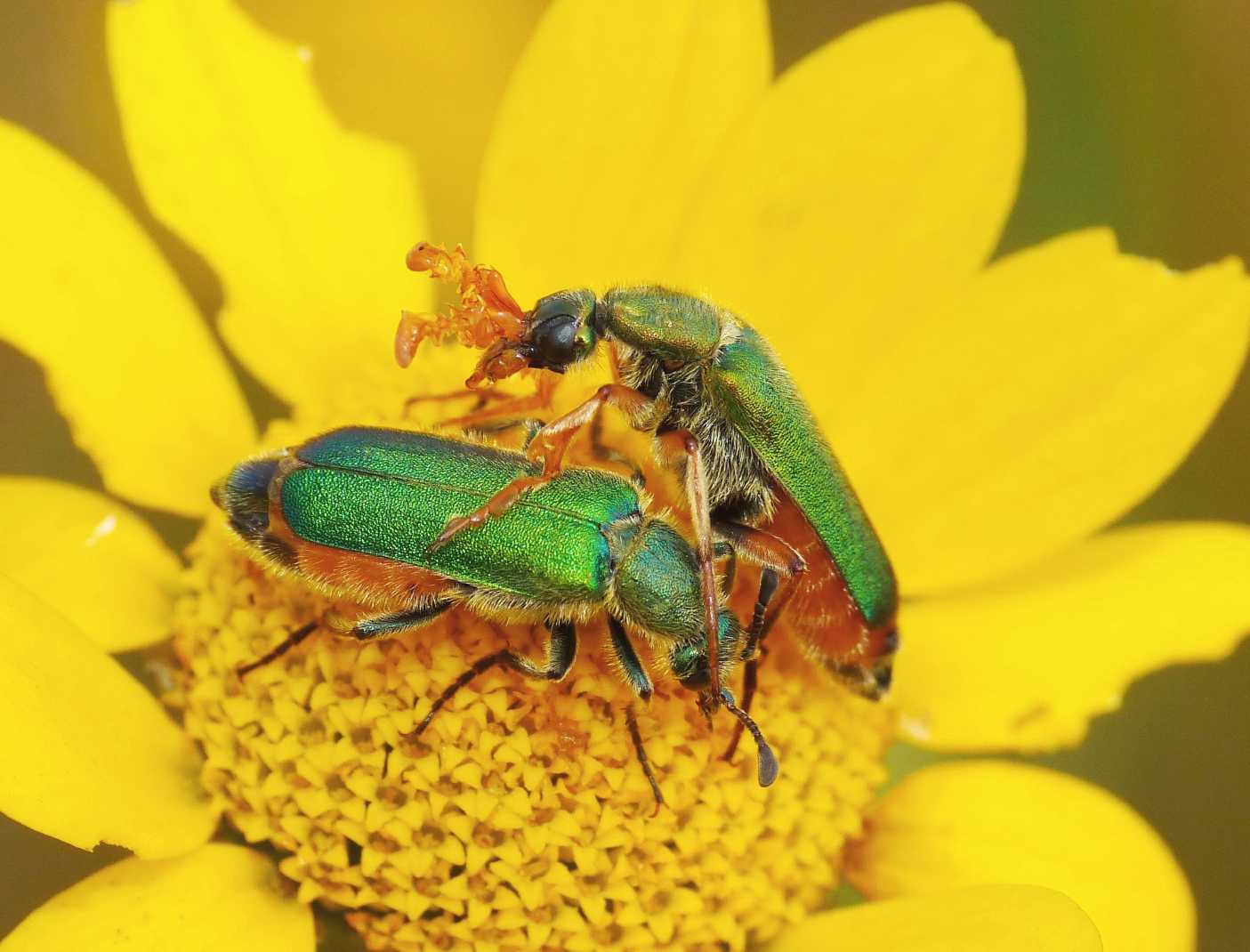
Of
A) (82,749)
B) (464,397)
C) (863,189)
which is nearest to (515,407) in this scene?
(464,397)

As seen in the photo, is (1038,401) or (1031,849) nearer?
(1031,849)

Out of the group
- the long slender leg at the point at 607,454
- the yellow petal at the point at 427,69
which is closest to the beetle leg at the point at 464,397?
the long slender leg at the point at 607,454

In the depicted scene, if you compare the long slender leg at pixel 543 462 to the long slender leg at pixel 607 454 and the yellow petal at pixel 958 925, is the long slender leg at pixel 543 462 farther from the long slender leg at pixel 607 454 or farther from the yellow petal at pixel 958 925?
the yellow petal at pixel 958 925

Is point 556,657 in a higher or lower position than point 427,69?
lower

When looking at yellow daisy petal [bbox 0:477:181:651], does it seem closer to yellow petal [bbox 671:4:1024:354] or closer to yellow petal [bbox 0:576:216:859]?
yellow petal [bbox 0:576:216:859]

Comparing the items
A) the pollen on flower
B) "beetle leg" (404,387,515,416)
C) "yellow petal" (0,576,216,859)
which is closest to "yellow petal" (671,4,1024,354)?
"beetle leg" (404,387,515,416)

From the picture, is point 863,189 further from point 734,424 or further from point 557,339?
point 557,339
